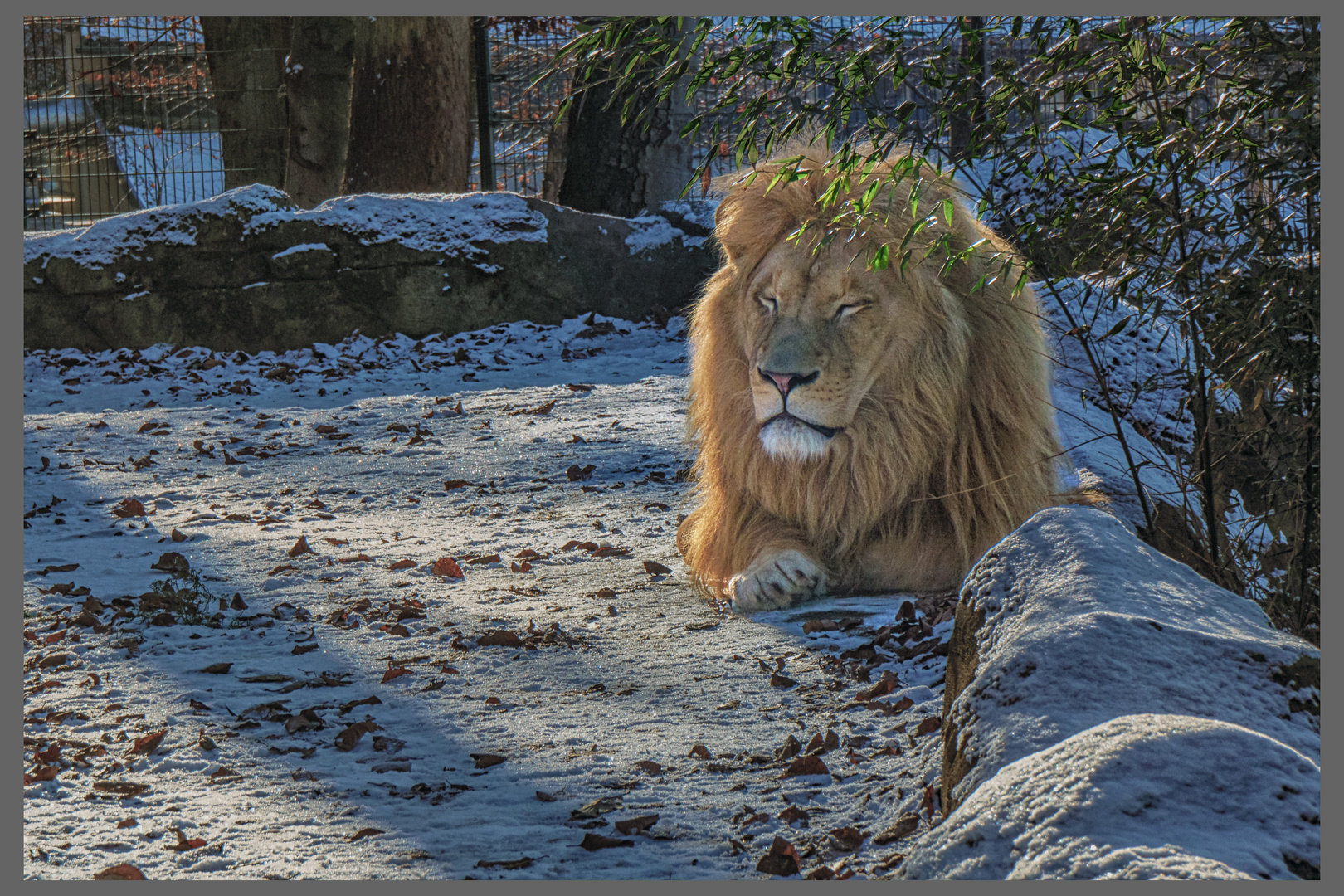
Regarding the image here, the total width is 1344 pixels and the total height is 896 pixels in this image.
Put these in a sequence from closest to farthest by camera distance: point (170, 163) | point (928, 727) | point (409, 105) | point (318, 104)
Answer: point (928, 727)
point (409, 105)
point (318, 104)
point (170, 163)

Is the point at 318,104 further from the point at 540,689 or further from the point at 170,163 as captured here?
the point at 540,689

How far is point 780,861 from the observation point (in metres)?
2.46

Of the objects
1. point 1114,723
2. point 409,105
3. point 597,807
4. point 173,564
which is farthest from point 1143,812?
point 409,105

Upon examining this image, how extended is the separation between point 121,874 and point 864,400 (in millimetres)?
2600

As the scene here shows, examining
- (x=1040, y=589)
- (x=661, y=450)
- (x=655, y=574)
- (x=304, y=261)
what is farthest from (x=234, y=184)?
(x=1040, y=589)

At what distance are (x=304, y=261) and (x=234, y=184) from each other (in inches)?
172

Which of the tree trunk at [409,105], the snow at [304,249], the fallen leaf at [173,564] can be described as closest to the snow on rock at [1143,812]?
the fallen leaf at [173,564]

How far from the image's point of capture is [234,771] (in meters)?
2.98

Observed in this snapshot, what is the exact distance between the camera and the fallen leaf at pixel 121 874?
2455 millimetres

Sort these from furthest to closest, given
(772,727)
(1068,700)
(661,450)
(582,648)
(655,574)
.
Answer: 1. (661,450)
2. (655,574)
3. (582,648)
4. (772,727)
5. (1068,700)

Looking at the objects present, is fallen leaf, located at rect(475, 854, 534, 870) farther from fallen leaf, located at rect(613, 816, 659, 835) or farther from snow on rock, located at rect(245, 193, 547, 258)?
snow on rock, located at rect(245, 193, 547, 258)

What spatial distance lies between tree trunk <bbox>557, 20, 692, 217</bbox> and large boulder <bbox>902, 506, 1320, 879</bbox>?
854 cm

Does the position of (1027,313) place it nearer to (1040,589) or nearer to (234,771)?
(1040,589)

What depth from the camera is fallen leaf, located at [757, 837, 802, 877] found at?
2447 millimetres
